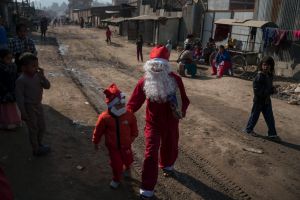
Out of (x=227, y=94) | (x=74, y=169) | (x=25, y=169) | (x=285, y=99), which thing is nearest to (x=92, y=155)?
(x=74, y=169)

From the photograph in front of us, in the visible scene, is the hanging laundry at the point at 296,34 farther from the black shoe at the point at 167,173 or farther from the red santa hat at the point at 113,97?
the red santa hat at the point at 113,97

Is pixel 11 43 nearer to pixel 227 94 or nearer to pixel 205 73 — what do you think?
pixel 227 94

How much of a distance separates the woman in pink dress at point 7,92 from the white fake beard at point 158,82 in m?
2.90

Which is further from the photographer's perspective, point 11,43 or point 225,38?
point 225,38

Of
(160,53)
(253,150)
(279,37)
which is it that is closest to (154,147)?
(160,53)

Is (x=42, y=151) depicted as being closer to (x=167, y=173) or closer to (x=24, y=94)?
(x=24, y=94)

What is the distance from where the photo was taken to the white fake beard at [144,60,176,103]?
4.54 metres

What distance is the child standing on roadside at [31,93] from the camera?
4980mm

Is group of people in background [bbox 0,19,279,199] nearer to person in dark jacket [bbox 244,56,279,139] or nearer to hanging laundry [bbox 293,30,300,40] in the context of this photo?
person in dark jacket [bbox 244,56,279,139]

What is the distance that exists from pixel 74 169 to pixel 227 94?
733cm

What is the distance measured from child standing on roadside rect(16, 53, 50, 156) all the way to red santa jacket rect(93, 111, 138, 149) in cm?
127

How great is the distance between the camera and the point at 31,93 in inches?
201

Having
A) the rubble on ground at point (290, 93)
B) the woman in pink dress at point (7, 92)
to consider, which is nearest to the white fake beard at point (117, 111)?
the woman in pink dress at point (7, 92)

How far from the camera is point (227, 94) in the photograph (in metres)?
11.5
